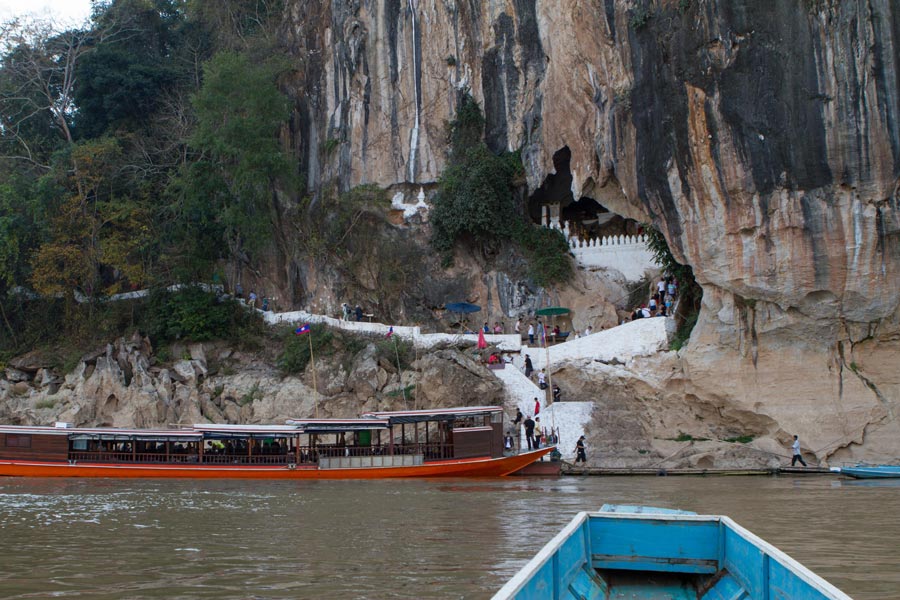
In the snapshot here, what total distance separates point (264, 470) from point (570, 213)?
16036 millimetres

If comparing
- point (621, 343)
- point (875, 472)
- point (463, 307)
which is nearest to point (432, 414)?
point (621, 343)

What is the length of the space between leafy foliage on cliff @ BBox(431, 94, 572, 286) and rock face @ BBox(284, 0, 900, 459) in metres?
4.10

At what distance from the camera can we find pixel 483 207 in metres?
31.2

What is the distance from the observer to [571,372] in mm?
26828

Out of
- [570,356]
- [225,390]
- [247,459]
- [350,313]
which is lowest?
[247,459]

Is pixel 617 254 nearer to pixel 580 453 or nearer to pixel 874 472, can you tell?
pixel 580 453

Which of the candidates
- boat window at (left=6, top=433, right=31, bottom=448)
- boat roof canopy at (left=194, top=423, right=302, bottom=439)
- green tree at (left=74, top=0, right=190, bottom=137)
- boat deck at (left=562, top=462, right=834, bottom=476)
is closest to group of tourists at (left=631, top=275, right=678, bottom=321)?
boat deck at (left=562, top=462, right=834, bottom=476)

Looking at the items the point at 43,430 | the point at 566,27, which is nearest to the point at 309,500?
the point at 43,430

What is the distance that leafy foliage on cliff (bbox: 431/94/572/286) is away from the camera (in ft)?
103

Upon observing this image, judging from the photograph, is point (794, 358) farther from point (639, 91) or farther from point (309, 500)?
point (309, 500)

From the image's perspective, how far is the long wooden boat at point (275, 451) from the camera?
23750mm

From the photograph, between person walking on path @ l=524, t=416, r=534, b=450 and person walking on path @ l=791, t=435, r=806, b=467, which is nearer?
person walking on path @ l=791, t=435, r=806, b=467

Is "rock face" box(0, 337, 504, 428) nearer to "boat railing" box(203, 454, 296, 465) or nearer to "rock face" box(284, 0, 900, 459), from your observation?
"boat railing" box(203, 454, 296, 465)

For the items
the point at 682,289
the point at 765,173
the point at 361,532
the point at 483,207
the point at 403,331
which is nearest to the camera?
the point at 361,532
